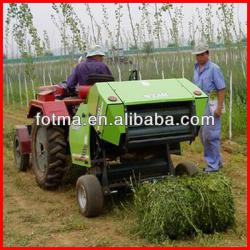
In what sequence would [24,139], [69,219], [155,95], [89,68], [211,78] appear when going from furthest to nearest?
[24,139]
[211,78]
[89,68]
[69,219]
[155,95]

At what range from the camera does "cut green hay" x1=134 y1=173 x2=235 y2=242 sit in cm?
408

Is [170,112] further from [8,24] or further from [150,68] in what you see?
[150,68]

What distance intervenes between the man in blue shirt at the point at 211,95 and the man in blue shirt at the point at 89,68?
4.13 feet

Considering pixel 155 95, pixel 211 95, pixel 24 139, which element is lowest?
pixel 24 139

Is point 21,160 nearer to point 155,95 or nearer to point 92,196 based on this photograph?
point 92,196

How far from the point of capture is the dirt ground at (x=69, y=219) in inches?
165

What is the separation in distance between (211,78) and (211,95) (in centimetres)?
23

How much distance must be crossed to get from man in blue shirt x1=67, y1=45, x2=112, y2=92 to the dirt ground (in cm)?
139

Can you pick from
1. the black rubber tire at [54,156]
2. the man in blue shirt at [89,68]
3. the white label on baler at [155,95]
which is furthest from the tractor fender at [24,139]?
the white label on baler at [155,95]

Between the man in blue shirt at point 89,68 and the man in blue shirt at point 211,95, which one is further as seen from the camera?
the man in blue shirt at point 211,95

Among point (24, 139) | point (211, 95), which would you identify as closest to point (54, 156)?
point (24, 139)

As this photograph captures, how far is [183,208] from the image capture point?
4.09m

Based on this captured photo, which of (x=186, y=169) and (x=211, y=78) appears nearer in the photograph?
(x=186, y=169)

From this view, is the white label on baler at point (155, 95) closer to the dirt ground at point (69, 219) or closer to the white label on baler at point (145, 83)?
the white label on baler at point (145, 83)
